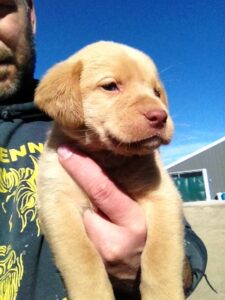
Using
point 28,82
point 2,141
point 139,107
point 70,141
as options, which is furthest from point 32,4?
point 139,107

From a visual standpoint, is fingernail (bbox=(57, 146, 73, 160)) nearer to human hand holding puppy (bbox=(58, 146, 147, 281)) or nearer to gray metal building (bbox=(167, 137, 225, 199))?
human hand holding puppy (bbox=(58, 146, 147, 281))

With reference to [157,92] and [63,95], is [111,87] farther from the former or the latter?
[157,92]

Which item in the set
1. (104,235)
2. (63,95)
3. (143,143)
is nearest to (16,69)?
(63,95)

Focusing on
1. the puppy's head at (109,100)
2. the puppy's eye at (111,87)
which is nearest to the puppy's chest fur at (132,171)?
the puppy's head at (109,100)

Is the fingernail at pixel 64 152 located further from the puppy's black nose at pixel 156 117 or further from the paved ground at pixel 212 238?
the paved ground at pixel 212 238

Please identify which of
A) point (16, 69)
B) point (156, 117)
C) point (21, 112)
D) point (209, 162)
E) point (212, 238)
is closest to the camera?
point (156, 117)

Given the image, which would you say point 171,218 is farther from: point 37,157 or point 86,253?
point 37,157
